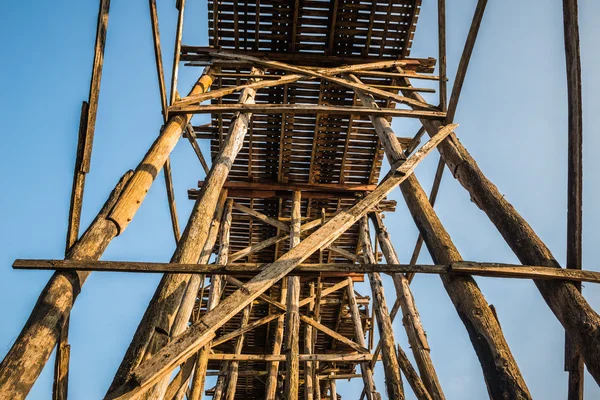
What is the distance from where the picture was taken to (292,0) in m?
6.43

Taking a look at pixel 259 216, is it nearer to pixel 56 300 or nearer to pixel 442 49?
pixel 442 49

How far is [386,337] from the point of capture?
6031mm

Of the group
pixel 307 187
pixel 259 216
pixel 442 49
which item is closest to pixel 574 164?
pixel 442 49

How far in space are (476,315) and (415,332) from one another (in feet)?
7.89

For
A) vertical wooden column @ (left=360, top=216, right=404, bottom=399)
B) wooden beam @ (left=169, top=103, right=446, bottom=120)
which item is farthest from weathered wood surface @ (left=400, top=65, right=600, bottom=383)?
vertical wooden column @ (left=360, top=216, right=404, bottom=399)

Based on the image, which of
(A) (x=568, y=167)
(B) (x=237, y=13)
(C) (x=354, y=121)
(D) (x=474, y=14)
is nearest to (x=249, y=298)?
(A) (x=568, y=167)

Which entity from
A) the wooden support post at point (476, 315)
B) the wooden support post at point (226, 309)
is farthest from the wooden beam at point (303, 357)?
the wooden support post at point (226, 309)

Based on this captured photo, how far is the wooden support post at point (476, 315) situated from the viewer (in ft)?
8.68

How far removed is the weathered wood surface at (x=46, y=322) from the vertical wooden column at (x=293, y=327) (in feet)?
7.01

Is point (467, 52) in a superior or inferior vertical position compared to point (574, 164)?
superior

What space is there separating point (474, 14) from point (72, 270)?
152 inches

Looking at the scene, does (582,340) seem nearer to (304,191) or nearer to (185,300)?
(185,300)

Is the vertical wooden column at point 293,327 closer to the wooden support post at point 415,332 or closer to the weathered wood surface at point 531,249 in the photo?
the wooden support post at point 415,332

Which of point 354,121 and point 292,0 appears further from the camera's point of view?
point 354,121
